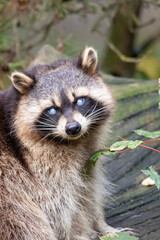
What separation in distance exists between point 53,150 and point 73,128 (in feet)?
1.05

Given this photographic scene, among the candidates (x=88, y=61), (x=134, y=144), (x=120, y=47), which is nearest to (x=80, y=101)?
(x=88, y=61)

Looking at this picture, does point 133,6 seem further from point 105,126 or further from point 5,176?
point 5,176

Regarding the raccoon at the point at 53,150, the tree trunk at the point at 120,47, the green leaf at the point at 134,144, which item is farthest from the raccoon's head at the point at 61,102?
the tree trunk at the point at 120,47

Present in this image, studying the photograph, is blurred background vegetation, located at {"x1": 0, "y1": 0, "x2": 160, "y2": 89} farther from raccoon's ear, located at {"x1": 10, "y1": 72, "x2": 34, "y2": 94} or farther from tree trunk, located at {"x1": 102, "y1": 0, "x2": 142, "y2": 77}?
raccoon's ear, located at {"x1": 10, "y1": 72, "x2": 34, "y2": 94}

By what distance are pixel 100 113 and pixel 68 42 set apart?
4.03 meters

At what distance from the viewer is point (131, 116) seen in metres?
4.93

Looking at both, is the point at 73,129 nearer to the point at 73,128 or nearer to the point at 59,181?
the point at 73,128

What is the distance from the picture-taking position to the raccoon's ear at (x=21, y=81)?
3.99m

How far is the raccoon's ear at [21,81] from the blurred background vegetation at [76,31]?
2782 millimetres

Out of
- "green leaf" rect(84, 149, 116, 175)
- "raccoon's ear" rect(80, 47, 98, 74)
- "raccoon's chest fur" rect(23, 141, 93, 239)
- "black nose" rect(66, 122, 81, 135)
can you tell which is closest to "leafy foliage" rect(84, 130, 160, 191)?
"green leaf" rect(84, 149, 116, 175)

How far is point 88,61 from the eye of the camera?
4172 mm

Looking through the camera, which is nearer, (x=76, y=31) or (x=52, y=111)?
(x=52, y=111)

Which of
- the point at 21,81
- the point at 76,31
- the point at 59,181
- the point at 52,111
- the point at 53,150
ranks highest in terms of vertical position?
the point at 76,31

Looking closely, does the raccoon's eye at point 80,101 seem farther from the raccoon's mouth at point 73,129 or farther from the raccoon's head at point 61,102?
the raccoon's mouth at point 73,129
